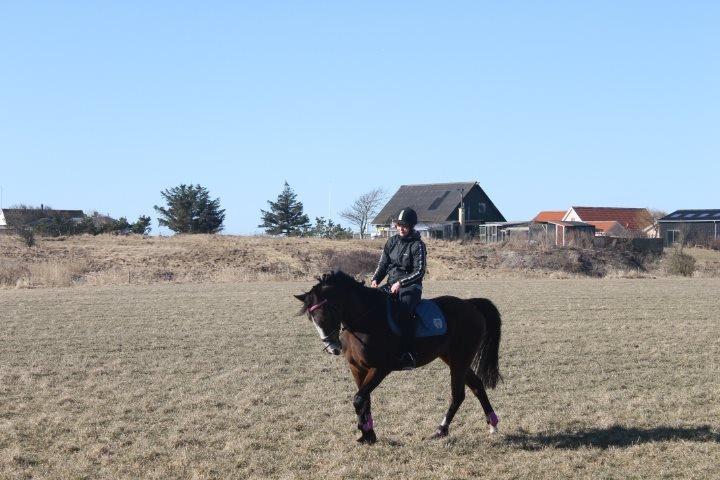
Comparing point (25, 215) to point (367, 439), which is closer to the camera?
point (367, 439)

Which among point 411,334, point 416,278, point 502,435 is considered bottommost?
point 502,435

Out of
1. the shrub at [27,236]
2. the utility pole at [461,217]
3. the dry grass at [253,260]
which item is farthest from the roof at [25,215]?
the utility pole at [461,217]

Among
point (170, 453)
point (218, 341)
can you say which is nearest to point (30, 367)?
point (218, 341)

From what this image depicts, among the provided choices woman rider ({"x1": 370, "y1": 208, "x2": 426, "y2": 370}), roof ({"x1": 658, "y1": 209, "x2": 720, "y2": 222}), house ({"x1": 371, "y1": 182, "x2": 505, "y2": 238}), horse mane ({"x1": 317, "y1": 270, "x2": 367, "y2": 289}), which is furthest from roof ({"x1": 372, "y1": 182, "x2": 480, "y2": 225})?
horse mane ({"x1": 317, "y1": 270, "x2": 367, "y2": 289})

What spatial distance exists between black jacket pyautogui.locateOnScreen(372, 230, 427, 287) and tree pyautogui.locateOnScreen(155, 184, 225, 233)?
5973 cm

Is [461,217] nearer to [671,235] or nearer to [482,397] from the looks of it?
[671,235]

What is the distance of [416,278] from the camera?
353 inches

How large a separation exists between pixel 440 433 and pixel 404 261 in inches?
73.9

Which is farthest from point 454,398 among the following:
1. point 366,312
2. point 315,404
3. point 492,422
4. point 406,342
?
point 315,404

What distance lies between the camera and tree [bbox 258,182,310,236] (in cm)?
7644

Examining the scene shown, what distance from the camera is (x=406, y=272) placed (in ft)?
30.0

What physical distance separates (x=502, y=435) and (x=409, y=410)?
62.6 inches

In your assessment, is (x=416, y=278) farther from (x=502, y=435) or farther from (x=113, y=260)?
(x=113, y=260)

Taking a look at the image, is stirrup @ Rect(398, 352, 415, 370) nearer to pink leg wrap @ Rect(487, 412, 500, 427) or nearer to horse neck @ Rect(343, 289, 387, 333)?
horse neck @ Rect(343, 289, 387, 333)
